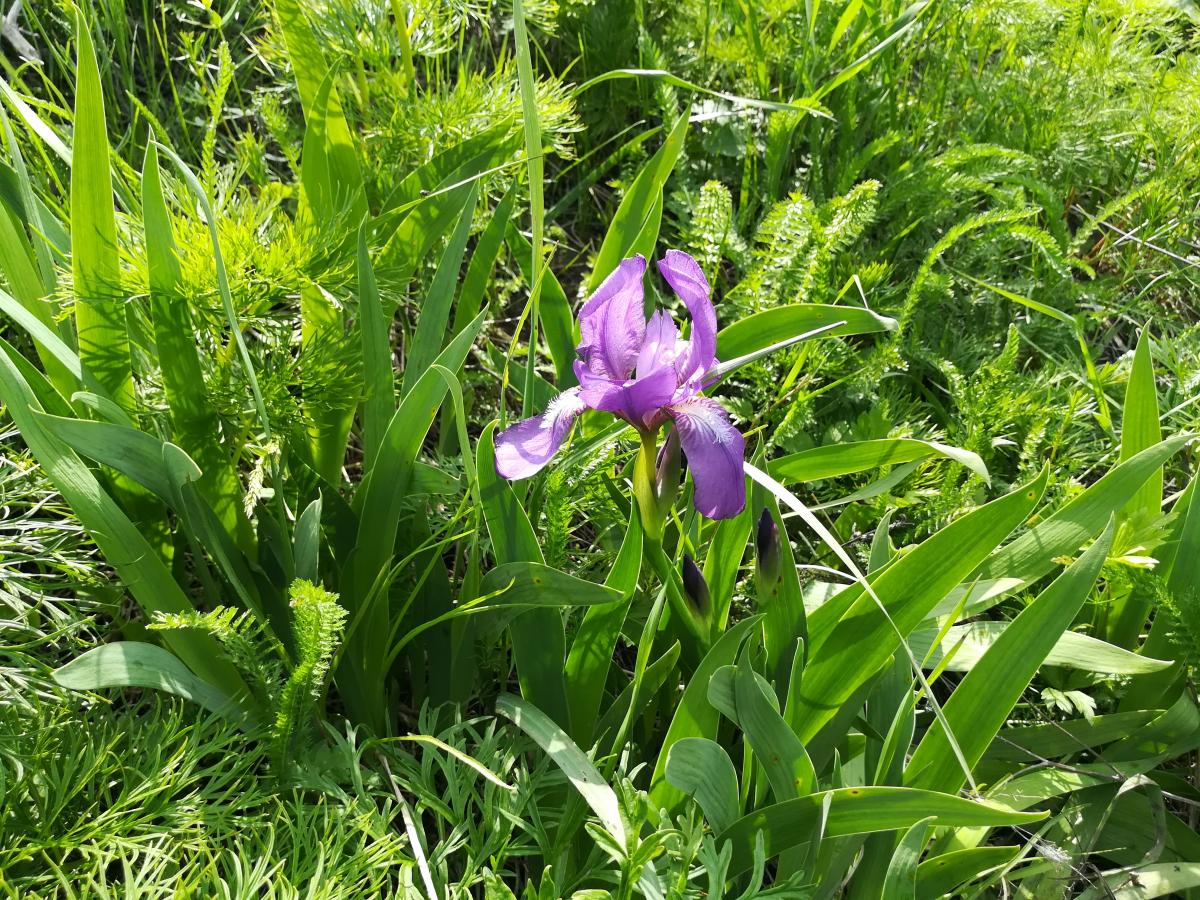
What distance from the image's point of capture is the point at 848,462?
52.2 inches

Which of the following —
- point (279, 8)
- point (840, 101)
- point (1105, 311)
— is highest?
point (279, 8)

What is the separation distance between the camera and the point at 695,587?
43.9 inches

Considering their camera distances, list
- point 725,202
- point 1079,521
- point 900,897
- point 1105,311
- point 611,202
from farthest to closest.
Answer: point 611,202
point 1105,311
point 725,202
point 1079,521
point 900,897

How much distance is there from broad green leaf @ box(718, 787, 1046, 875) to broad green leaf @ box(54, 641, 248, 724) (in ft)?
2.01

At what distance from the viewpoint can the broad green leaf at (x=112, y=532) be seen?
1.03 metres

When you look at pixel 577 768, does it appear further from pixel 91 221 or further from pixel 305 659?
pixel 91 221

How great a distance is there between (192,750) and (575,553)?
650 mm

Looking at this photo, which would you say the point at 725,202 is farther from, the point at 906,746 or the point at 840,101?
the point at 906,746

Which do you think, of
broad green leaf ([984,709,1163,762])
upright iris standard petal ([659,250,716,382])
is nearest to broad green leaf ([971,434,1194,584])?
broad green leaf ([984,709,1163,762])

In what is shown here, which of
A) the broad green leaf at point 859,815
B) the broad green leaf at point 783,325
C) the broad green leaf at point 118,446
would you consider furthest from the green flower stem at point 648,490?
the broad green leaf at point 118,446

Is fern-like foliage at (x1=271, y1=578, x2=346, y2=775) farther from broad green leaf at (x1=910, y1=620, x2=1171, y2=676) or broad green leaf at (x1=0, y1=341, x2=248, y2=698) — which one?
broad green leaf at (x1=910, y1=620, x2=1171, y2=676)

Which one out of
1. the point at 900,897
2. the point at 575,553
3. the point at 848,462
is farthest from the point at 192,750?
the point at 848,462

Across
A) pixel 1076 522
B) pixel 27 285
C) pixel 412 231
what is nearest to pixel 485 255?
pixel 412 231

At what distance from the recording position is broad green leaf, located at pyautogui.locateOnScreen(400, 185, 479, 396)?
130cm
